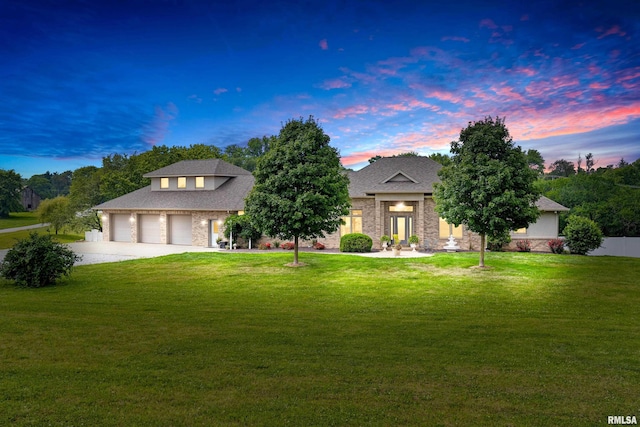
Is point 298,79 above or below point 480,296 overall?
above

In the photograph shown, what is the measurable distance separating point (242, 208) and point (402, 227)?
1248 centimetres

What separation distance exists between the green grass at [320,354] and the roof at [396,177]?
48.5 feet

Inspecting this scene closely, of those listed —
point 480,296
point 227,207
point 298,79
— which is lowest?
point 480,296

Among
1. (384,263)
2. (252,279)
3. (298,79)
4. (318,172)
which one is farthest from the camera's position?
(298,79)

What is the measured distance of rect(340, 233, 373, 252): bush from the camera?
2786cm

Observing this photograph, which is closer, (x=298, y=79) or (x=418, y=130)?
(x=298, y=79)

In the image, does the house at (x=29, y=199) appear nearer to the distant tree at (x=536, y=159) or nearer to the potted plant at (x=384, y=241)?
the potted plant at (x=384, y=241)

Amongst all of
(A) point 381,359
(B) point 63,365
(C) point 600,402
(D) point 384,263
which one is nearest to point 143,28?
(D) point 384,263

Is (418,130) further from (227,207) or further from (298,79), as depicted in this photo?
(227,207)

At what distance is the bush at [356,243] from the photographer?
91.4ft

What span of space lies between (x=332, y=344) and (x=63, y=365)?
504 centimetres

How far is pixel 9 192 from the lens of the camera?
65.3 metres

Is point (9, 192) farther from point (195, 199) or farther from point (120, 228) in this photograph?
point (195, 199)

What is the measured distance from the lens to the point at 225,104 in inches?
1559
